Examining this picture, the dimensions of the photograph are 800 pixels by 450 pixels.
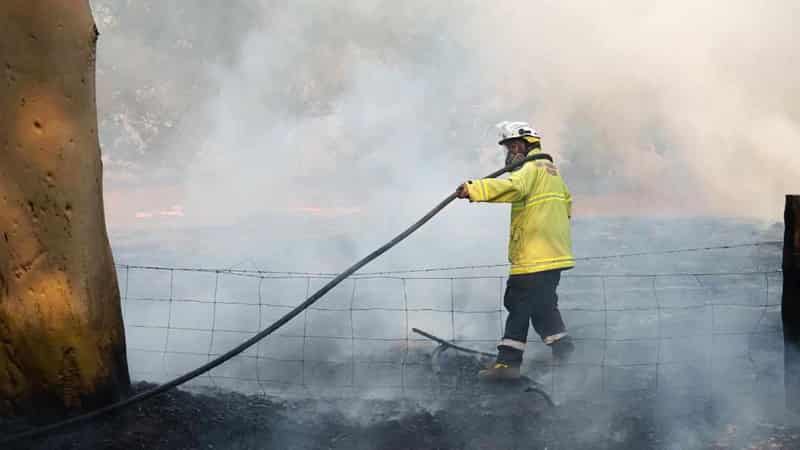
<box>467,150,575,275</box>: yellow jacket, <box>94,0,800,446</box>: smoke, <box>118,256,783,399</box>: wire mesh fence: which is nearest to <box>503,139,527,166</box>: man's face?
<box>467,150,575,275</box>: yellow jacket

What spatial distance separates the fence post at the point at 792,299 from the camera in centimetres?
409

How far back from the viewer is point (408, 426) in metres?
4.35

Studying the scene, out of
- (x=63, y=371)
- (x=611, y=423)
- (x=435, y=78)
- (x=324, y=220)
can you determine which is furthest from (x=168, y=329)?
(x=435, y=78)

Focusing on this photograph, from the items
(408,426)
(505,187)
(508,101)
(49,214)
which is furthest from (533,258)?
(508,101)

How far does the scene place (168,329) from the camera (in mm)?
6418

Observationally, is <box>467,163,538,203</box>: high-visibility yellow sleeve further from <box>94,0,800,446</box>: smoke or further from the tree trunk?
<box>94,0,800,446</box>: smoke

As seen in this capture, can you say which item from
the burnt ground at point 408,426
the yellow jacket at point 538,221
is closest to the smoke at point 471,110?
the yellow jacket at point 538,221

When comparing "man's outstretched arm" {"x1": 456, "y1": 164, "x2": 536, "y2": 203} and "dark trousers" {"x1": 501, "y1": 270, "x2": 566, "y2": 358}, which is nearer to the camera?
"man's outstretched arm" {"x1": 456, "y1": 164, "x2": 536, "y2": 203}

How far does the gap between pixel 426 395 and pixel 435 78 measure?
10965 mm

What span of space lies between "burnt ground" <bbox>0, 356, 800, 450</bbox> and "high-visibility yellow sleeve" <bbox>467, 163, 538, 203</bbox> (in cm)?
126

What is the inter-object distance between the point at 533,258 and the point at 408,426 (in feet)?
5.00

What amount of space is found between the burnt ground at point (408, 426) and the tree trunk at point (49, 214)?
291 mm

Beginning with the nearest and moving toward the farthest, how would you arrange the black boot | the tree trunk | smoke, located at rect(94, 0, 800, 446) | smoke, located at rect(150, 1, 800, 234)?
1. the tree trunk
2. the black boot
3. smoke, located at rect(94, 0, 800, 446)
4. smoke, located at rect(150, 1, 800, 234)

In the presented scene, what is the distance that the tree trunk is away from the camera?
13.3 ft
